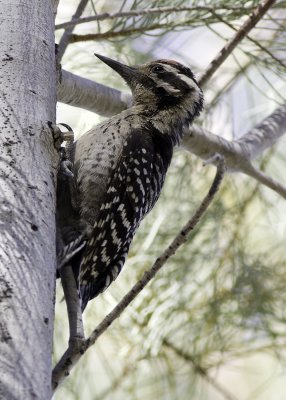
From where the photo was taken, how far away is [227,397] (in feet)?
9.05

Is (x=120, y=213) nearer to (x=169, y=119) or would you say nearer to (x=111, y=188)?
(x=111, y=188)

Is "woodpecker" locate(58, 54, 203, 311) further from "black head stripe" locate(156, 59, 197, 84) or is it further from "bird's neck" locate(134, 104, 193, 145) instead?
"black head stripe" locate(156, 59, 197, 84)

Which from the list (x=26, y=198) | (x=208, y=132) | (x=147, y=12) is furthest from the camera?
(x=208, y=132)

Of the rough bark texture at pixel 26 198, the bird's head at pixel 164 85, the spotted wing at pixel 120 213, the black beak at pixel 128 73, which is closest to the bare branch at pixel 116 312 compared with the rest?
the rough bark texture at pixel 26 198

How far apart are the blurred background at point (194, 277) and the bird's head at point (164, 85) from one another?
0.40ft

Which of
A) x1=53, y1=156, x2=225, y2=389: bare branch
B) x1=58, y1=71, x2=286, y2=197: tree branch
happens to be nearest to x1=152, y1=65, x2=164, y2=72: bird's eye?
x1=58, y1=71, x2=286, y2=197: tree branch

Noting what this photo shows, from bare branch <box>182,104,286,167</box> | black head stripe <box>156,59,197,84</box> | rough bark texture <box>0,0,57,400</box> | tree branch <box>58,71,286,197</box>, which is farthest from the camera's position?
bare branch <box>182,104,286,167</box>

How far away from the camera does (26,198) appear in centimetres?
118

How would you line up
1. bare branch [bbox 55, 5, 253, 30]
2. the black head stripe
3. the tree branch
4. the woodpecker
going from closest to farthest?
the woodpecker
bare branch [bbox 55, 5, 253, 30]
the tree branch
the black head stripe

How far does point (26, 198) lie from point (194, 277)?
1.78 meters

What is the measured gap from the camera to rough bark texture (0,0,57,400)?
0.96 meters

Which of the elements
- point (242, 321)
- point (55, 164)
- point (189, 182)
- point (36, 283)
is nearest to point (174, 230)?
point (189, 182)

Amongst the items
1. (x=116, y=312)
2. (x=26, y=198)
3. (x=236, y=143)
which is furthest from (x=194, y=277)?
(x=26, y=198)

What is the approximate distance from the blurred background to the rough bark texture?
1.12 metres
